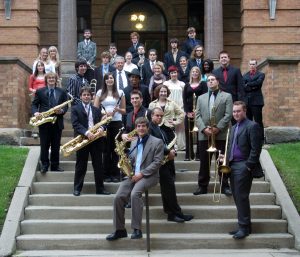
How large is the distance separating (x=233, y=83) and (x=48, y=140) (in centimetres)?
378

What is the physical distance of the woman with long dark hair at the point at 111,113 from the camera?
11.7 m

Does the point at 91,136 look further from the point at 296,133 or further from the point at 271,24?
the point at 271,24

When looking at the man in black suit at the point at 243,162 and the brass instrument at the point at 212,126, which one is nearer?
the man in black suit at the point at 243,162

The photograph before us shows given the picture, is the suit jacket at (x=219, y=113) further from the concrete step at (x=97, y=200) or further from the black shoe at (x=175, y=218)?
the black shoe at (x=175, y=218)

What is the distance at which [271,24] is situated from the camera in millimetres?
19469

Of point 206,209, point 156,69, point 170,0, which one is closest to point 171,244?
point 206,209

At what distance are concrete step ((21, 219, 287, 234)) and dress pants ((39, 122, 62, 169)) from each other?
70.2 inches

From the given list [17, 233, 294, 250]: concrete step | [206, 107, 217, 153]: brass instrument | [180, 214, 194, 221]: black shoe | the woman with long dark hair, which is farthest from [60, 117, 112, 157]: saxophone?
[180, 214, 194, 221]: black shoe

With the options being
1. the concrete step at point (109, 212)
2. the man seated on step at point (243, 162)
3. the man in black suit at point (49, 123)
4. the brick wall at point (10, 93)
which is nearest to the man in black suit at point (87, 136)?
the concrete step at point (109, 212)

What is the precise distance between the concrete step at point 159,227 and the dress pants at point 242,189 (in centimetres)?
52

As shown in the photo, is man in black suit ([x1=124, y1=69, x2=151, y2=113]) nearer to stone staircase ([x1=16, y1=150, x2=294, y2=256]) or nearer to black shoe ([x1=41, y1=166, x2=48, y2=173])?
stone staircase ([x1=16, y1=150, x2=294, y2=256])

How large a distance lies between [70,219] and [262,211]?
3.30m

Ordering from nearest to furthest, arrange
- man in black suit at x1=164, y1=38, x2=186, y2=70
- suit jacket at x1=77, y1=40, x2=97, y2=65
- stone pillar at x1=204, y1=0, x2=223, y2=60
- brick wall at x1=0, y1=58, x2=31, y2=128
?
brick wall at x1=0, y1=58, x2=31, y2=128 < man in black suit at x1=164, y1=38, x2=186, y2=70 < suit jacket at x1=77, y1=40, x2=97, y2=65 < stone pillar at x1=204, y1=0, x2=223, y2=60

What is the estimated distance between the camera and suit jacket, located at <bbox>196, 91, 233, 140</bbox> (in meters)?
10.9
